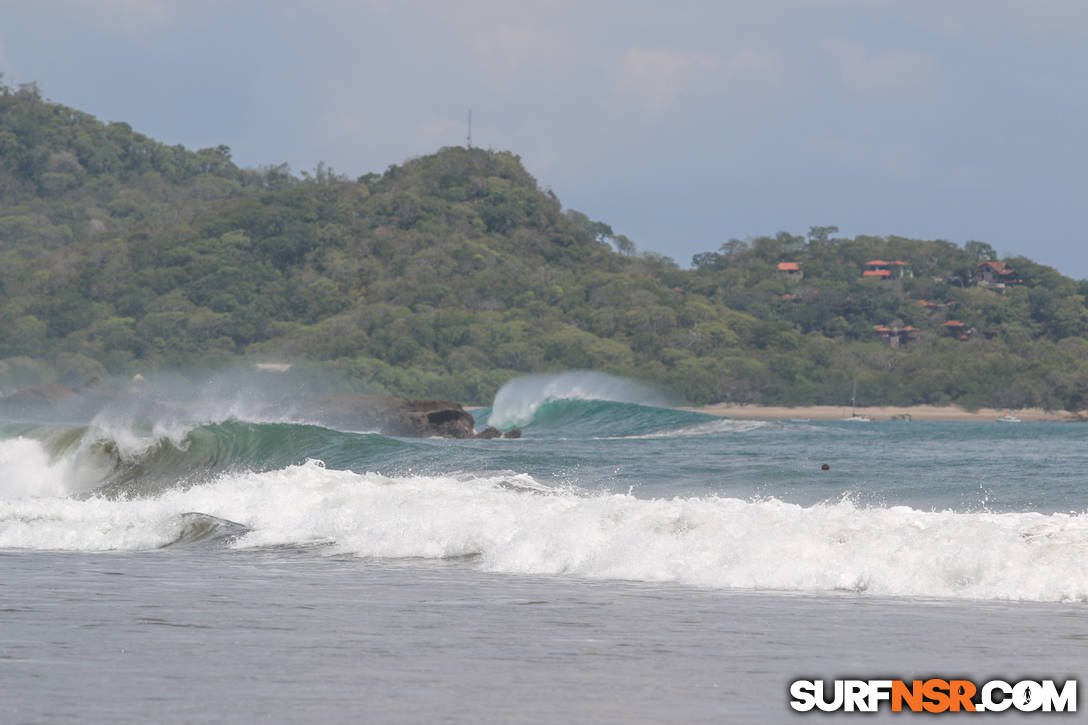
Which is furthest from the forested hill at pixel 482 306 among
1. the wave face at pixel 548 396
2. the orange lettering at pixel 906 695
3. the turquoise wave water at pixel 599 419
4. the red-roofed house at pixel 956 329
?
the orange lettering at pixel 906 695

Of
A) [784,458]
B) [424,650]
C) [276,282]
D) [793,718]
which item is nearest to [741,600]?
[424,650]

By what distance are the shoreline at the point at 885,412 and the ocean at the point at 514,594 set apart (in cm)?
11019

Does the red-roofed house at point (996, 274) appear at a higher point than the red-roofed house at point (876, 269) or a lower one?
lower

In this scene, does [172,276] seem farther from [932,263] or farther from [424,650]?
[424,650]

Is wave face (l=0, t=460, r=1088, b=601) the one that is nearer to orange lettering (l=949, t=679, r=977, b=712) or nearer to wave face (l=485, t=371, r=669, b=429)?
orange lettering (l=949, t=679, r=977, b=712)

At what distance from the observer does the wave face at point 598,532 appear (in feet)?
45.4

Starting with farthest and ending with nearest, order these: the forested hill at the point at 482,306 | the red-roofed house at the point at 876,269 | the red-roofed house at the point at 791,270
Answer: the red-roofed house at the point at 791,270 → the red-roofed house at the point at 876,269 → the forested hill at the point at 482,306

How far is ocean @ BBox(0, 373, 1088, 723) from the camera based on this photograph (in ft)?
28.4

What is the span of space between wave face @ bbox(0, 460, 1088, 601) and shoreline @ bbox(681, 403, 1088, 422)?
114908 millimetres

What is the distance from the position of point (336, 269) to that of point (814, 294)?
63.1m

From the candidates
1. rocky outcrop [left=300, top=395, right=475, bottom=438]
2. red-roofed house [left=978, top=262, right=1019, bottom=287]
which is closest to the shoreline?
red-roofed house [left=978, top=262, right=1019, bottom=287]

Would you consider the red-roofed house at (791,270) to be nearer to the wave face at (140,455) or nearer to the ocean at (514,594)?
the wave face at (140,455)

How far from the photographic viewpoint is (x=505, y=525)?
17.7 meters

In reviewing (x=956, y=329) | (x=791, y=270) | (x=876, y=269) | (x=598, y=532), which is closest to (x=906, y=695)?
(x=598, y=532)
